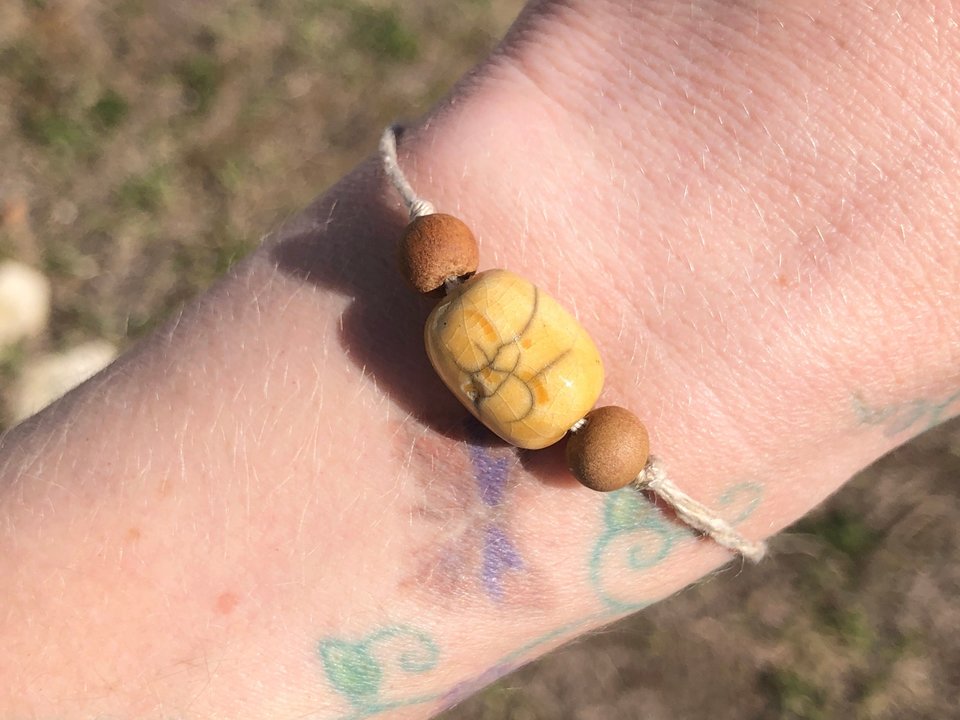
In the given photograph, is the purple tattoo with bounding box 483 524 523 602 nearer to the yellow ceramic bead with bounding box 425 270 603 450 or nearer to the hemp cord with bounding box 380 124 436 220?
the yellow ceramic bead with bounding box 425 270 603 450

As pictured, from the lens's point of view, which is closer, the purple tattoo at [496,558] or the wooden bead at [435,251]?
the wooden bead at [435,251]

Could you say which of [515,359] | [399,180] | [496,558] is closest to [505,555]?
[496,558]

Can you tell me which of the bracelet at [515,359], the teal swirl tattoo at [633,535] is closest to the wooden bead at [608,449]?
the bracelet at [515,359]

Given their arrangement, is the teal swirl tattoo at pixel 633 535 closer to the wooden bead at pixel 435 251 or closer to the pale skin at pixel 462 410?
the pale skin at pixel 462 410

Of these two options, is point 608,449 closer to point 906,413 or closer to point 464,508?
point 464,508

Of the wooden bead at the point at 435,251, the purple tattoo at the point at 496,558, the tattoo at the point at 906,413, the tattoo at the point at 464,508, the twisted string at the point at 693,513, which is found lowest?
the tattoo at the point at 906,413

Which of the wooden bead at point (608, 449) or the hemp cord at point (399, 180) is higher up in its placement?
the hemp cord at point (399, 180)

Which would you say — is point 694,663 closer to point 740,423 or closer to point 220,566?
point 740,423
